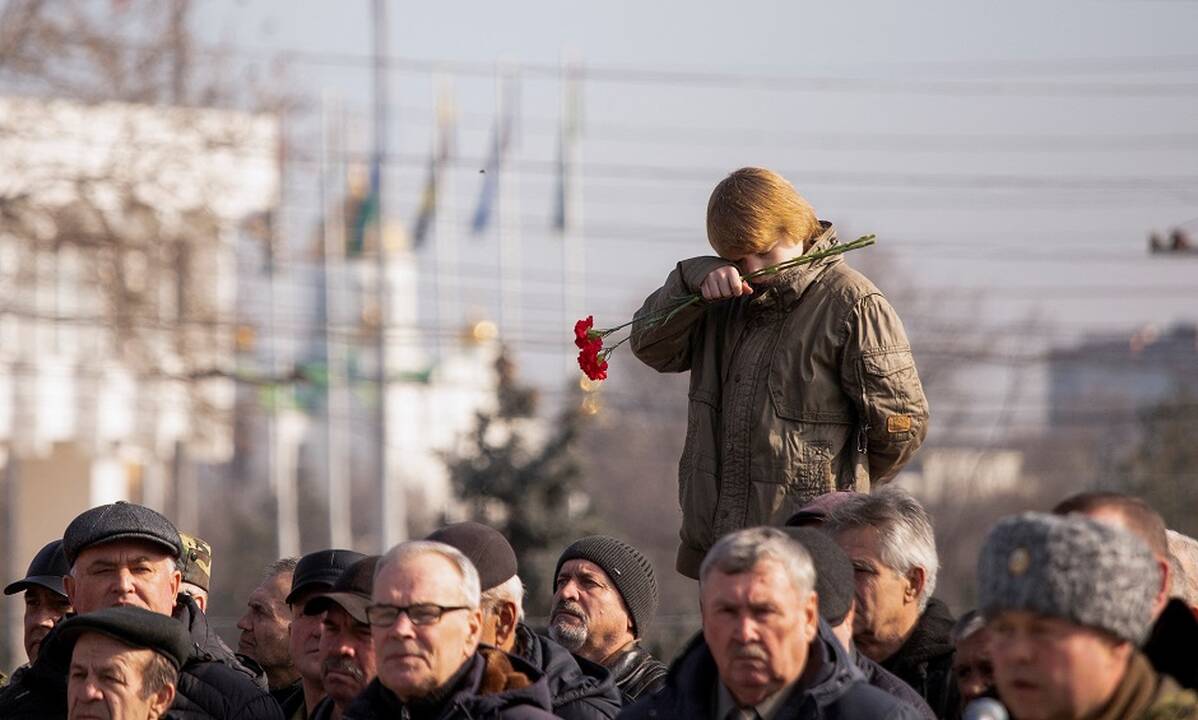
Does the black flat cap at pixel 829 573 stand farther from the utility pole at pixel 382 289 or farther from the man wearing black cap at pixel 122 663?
the utility pole at pixel 382 289

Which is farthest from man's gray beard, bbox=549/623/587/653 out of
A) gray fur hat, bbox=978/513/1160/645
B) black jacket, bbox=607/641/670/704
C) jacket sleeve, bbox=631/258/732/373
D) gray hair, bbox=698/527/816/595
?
gray fur hat, bbox=978/513/1160/645

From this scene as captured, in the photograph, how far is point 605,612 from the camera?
26.0ft

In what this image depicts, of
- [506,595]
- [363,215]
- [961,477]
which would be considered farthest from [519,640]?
[961,477]

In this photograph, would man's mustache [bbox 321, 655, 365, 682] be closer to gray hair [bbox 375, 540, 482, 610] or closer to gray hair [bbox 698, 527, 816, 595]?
gray hair [bbox 375, 540, 482, 610]

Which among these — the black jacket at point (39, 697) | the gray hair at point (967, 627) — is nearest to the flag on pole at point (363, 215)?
the black jacket at point (39, 697)

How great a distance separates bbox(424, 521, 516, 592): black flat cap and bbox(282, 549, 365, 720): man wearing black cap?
13.3 inches

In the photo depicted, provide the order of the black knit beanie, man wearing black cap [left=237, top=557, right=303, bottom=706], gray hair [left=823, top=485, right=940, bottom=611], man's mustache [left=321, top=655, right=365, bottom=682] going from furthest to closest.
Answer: man wearing black cap [left=237, top=557, right=303, bottom=706]
the black knit beanie
gray hair [left=823, top=485, right=940, bottom=611]
man's mustache [left=321, top=655, right=365, bottom=682]

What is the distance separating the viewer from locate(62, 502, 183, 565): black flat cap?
7555 mm

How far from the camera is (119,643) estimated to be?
6660mm

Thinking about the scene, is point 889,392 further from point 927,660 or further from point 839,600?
point 839,600

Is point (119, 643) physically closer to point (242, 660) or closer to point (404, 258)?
point (242, 660)

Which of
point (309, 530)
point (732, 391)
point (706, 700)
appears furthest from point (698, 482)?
point (309, 530)

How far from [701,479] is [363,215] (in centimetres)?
3491

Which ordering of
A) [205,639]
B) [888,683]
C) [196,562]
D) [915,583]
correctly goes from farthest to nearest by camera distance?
[196,562]
[205,639]
[915,583]
[888,683]
